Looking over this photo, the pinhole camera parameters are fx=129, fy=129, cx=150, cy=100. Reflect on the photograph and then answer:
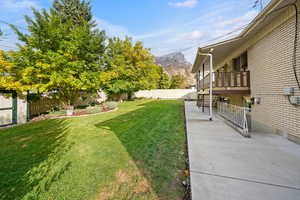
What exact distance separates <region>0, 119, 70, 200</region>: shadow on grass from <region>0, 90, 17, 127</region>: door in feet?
8.56

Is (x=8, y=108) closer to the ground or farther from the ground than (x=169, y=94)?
closer to the ground

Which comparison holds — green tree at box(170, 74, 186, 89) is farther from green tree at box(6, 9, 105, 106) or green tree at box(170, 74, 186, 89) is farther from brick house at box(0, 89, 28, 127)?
brick house at box(0, 89, 28, 127)

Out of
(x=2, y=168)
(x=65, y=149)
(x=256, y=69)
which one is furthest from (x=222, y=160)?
(x=256, y=69)

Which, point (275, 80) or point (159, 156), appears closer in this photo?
point (159, 156)

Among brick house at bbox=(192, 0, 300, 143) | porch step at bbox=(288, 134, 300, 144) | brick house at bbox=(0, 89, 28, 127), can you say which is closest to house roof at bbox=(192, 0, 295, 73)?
brick house at bbox=(192, 0, 300, 143)

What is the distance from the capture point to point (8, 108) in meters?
6.54

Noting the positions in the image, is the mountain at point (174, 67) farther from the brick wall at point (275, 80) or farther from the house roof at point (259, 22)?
the brick wall at point (275, 80)

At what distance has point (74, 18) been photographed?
52.1 ft

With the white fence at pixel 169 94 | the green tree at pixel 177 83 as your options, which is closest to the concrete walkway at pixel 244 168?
the white fence at pixel 169 94

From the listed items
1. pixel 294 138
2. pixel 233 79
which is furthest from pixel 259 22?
pixel 294 138

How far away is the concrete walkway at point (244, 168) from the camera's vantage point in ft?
5.94

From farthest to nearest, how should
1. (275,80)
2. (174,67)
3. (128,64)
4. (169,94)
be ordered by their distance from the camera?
(174,67) < (169,94) < (128,64) < (275,80)

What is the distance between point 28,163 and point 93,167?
156 centimetres

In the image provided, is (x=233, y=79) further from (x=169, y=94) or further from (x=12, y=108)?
(x=169, y=94)
